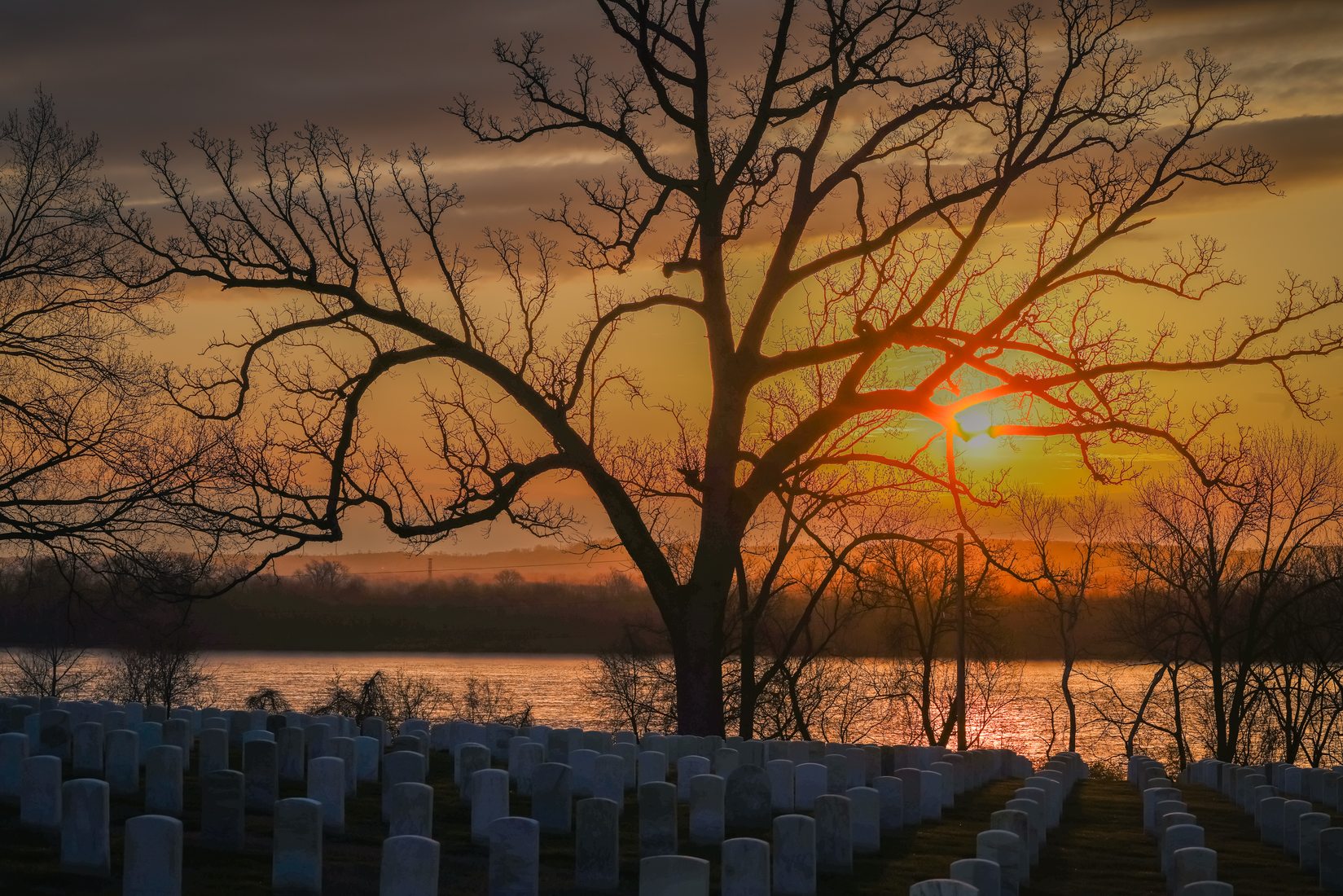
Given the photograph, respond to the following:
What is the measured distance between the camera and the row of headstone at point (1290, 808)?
9.15m

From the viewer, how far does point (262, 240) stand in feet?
58.0

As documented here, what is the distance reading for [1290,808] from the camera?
11.0 m

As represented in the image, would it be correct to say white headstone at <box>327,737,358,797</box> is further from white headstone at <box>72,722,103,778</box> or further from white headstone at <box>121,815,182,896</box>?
white headstone at <box>121,815,182,896</box>

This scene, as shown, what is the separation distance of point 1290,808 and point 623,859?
233 inches

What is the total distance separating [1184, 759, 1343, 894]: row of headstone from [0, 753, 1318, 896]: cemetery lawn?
18cm

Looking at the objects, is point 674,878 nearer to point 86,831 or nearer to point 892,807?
point 86,831

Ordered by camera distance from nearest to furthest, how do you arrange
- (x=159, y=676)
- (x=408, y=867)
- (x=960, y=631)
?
(x=408, y=867)
(x=960, y=631)
(x=159, y=676)

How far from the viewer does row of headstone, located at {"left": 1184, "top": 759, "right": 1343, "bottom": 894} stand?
9148 millimetres

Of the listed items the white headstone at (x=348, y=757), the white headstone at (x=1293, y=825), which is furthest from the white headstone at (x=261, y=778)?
the white headstone at (x=1293, y=825)

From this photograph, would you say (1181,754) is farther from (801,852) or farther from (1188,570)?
(801,852)

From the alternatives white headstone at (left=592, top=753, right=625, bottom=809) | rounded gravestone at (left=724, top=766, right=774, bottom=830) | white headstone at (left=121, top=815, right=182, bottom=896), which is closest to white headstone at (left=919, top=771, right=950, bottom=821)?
rounded gravestone at (left=724, top=766, right=774, bottom=830)

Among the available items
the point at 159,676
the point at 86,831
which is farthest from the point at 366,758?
the point at 159,676

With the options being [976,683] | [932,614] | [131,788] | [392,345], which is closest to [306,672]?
[976,683]

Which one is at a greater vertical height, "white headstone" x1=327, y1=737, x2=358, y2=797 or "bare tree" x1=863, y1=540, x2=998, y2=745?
"bare tree" x1=863, y1=540, x2=998, y2=745
